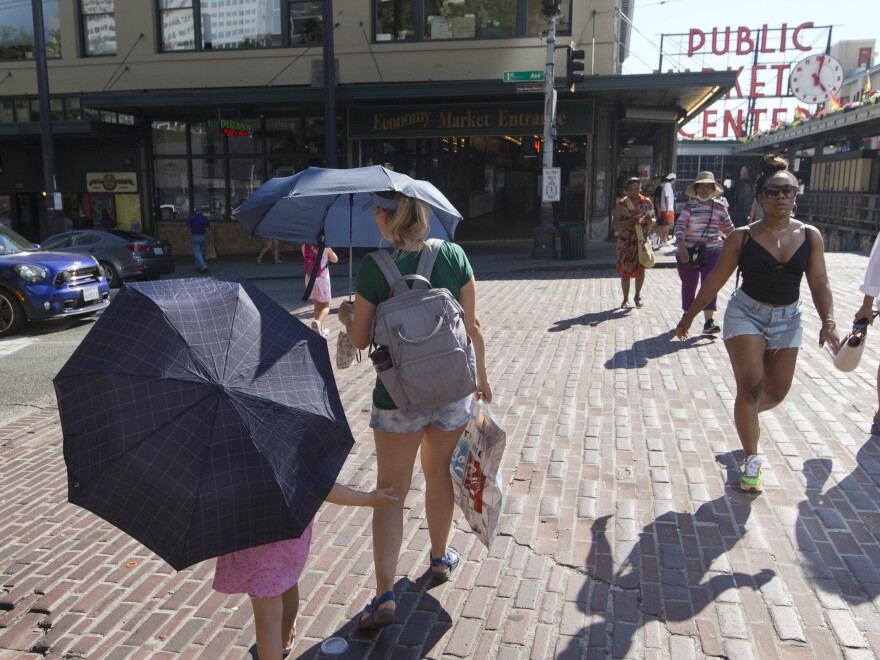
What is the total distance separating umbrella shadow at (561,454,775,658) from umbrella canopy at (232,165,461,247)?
1.85m

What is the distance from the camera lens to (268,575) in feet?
8.79

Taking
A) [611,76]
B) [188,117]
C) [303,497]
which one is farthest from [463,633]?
[188,117]

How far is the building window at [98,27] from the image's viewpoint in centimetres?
2422

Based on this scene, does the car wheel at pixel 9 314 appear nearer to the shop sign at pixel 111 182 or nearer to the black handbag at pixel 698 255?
the black handbag at pixel 698 255

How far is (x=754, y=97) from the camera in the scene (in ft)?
152

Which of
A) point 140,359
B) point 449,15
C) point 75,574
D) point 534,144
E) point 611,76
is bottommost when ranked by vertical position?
point 75,574

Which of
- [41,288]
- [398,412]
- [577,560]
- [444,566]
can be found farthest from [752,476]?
[41,288]

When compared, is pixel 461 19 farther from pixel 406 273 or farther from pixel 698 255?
pixel 406 273

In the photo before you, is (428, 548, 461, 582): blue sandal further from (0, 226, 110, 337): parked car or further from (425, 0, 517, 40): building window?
(425, 0, 517, 40): building window

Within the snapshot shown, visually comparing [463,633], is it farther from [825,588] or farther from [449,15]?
[449,15]

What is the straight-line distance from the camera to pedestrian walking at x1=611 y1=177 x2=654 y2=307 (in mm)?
10180

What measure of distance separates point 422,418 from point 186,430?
3.94ft

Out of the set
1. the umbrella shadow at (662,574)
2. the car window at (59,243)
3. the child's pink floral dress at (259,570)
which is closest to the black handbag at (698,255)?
the umbrella shadow at (662,574)

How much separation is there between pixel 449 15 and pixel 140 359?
871 inches
